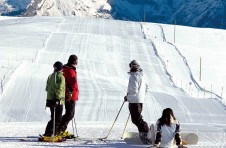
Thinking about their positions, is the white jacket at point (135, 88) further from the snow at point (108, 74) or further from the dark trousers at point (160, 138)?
the dark trousers at point (160, 138)

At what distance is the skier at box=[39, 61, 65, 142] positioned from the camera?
9612mm

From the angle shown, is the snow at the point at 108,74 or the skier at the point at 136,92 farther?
the snow at the point at 108,74

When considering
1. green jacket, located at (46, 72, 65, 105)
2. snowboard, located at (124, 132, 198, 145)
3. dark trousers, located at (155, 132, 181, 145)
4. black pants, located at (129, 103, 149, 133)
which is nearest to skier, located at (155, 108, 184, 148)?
dark trousers, located at (155, 132, 181, 145)

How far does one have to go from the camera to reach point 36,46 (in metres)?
35.5

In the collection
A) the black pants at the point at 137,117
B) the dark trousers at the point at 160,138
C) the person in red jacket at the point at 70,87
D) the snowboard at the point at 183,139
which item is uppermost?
the person in red jacket at the point at 70,87

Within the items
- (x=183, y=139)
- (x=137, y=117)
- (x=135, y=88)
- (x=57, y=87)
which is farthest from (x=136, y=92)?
(x=57, y=87)

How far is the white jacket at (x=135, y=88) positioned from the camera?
9570 mm

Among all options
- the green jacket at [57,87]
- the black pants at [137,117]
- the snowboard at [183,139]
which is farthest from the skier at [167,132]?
the green jacket at [57,87]

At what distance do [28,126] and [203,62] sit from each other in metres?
24.3

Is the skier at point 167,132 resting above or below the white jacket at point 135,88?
below

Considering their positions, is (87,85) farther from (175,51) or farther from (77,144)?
(175,51)

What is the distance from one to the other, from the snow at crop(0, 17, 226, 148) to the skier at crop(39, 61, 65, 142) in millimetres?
420

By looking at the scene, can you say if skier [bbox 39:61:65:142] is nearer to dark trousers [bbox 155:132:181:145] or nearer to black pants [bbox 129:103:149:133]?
black pants [bbox 129:103:149:133]

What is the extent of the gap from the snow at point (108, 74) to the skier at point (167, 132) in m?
0.98
